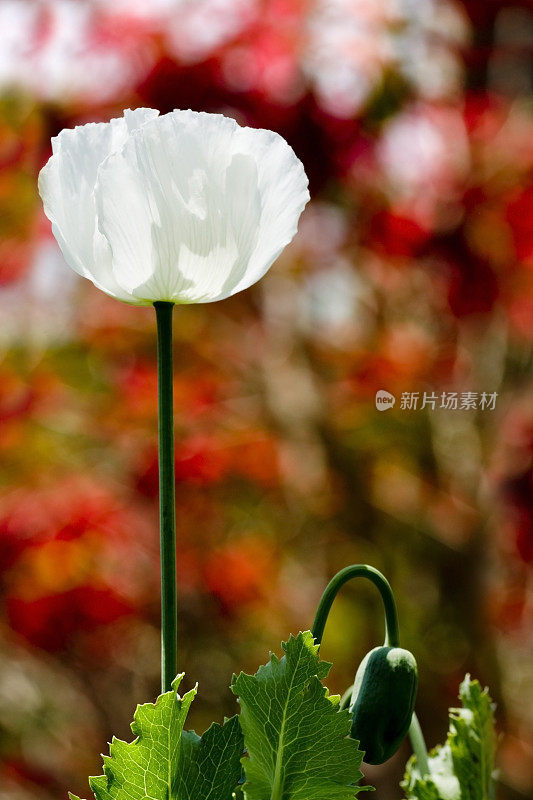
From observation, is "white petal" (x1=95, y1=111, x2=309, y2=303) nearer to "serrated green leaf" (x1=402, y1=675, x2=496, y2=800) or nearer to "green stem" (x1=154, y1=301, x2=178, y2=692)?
"green stem" (x1=154, y1=301, x2=178, y2=692)

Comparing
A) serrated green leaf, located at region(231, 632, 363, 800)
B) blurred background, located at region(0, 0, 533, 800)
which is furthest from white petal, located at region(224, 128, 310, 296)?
blurred background, located at region(0, 0, 533, 800)

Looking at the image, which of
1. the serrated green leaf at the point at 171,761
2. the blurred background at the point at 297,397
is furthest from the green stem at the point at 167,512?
the blurred background at the point at 297,397

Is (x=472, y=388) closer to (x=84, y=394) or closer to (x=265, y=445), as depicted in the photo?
(x=265, y=445)

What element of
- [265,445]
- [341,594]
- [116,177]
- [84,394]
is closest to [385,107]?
[265,445]

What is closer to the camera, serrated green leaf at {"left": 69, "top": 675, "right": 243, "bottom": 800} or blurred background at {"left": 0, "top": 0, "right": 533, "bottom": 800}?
serrated green leaf at {"left": 69, "top": 675, "right": 243, "bottom": 800}

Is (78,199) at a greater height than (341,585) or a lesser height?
greater

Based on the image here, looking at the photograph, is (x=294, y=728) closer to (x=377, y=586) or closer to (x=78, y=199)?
(x=377, y=586)

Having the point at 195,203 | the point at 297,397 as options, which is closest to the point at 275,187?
the point at 195,203
